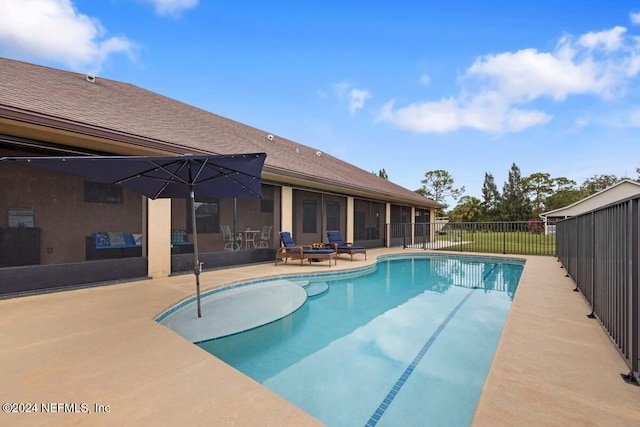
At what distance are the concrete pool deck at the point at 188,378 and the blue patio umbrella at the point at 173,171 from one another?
1416 millimetres

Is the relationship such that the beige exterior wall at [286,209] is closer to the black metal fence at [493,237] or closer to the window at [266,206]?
the window at [266,206]

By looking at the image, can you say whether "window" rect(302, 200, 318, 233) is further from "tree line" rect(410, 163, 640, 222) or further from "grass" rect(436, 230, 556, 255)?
"tree line" rect(410, 163, 640, 222)

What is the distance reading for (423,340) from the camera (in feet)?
12.9

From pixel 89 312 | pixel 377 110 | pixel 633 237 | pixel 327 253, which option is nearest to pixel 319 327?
pixel 89 312

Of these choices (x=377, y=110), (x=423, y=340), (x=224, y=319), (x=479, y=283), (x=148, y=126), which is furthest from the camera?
(x=377, y=110)

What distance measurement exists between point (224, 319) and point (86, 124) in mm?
3852

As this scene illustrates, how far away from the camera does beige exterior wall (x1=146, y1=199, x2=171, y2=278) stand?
654 cm

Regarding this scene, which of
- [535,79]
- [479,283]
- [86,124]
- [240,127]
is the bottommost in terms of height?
[479,283]

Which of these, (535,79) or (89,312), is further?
(535,79)

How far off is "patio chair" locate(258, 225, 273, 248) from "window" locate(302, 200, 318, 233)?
1756 mm

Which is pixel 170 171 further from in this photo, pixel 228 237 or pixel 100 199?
pixel 228 237

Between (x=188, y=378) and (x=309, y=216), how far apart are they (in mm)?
9434

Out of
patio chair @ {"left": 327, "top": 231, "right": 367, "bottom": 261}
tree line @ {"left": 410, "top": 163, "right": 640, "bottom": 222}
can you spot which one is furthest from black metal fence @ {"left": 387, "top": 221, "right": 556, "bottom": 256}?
tree line @ {"left": 410, "top": 163, "right": 640, "bottom": 222}

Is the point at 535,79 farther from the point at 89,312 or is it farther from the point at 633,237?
the point at 89,312
